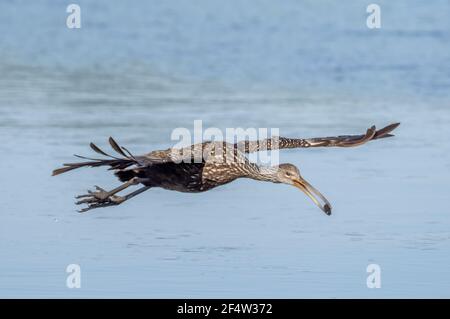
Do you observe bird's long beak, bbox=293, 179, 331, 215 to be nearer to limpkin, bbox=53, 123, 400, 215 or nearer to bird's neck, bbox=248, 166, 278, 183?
limpkin, bbox=53, 123, 400, 215

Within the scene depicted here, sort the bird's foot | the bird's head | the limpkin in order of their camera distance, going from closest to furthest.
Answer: the limpkin < the bird's head < the bird's foot

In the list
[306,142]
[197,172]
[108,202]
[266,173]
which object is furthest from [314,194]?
[108,202]

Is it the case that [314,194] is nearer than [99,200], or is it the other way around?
[314,194]

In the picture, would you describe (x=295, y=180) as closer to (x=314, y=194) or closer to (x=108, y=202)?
(x=314, y=194)

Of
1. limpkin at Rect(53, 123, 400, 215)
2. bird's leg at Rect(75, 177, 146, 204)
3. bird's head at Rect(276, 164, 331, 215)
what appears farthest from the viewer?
bird's head at Rect(276, 164, 331, 215)

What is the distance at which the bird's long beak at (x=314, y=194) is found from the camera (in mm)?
12266

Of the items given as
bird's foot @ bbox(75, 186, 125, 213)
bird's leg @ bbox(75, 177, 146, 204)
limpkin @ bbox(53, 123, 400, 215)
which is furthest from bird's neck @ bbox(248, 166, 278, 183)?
bird's foot @ bbox(75, 186, 125, 213)

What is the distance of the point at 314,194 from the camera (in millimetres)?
12336

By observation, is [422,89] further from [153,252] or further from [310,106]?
[153,252]

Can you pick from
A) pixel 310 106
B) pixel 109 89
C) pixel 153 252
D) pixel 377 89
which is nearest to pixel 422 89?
pixel 377 89

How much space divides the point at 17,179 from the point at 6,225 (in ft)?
3.66

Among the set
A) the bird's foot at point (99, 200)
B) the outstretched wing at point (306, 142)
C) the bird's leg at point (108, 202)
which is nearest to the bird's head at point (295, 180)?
the outstretched wing at point (306, 142)

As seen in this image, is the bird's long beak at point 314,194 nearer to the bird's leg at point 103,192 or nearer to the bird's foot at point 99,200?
the bird's leg at point 103,192

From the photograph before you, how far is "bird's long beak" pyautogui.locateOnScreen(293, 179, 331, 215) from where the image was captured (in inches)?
483
